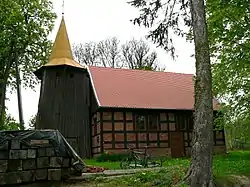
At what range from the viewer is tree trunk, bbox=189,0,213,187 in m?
7.93

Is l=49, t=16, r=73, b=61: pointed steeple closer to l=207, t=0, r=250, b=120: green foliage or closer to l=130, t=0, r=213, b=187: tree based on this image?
l=207, t=0, r=250, b=120: green foliage

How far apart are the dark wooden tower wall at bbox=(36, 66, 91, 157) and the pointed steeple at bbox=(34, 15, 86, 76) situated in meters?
0.37

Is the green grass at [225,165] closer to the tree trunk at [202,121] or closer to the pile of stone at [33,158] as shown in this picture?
the tree trunk at [202,121]

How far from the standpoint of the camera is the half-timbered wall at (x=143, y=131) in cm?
2270

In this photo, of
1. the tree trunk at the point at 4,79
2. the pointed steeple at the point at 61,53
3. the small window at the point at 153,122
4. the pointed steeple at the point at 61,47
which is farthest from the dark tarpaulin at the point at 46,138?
the pointed steeple at the point at 61,47

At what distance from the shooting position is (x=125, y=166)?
14.9 meters

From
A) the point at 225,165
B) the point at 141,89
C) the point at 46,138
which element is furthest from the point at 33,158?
the point at 141,89

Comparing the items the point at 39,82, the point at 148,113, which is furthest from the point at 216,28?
the point at 39,82

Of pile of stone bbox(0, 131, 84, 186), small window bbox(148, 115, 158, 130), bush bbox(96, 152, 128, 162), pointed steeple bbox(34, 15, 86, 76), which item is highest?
pointed steeple bbox(34, 15, 86, 76)

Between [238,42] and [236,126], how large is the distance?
14.6 feet

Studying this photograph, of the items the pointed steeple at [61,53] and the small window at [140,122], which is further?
the pointed steeple at [61,53]

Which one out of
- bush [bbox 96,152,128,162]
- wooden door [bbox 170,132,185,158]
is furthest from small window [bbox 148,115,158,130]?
bush [bbox 96,152,128,162]

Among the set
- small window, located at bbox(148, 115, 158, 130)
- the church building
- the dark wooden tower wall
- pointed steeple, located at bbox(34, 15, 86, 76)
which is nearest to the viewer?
the church building

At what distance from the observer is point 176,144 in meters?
24.5
